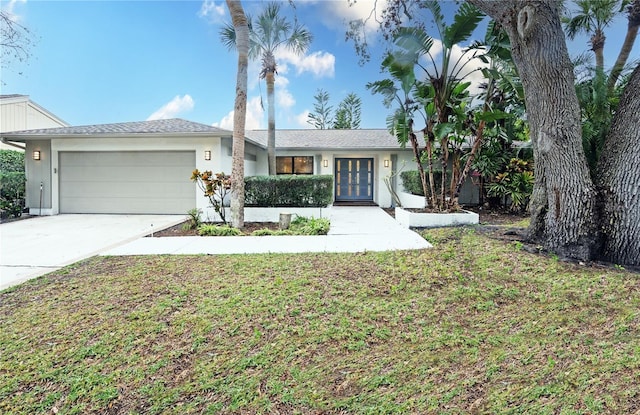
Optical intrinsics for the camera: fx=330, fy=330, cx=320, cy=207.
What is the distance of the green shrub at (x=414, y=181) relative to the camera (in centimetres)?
1195

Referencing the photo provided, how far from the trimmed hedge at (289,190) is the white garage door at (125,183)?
2918 millimetres

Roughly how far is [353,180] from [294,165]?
111 inches

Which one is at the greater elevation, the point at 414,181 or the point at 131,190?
the point at 414,181

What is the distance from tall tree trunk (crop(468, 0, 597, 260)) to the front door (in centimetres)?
1033

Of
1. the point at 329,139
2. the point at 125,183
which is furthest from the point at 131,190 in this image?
the point at 329,139

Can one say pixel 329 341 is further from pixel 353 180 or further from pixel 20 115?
pixel 20 115

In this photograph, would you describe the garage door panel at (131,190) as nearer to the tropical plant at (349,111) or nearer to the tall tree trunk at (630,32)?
the tall tree trunk at (630,32)

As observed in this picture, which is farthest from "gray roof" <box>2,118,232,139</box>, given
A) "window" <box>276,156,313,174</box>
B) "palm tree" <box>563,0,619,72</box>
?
"palm tree" <box>563,0,619,72</box>

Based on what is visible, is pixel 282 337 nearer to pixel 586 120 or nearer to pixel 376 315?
pixel 376 315

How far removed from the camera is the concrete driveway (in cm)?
529

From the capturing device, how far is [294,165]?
15.1 meters

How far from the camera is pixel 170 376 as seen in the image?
8.43 feet

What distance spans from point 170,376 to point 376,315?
6.36ft

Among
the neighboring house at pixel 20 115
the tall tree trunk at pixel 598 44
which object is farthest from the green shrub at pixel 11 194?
the tall tree trunk at pixel 598 44
